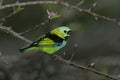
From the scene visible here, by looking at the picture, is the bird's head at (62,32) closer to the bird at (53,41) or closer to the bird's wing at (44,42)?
the bird at (53,41)

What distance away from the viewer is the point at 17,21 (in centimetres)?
1241

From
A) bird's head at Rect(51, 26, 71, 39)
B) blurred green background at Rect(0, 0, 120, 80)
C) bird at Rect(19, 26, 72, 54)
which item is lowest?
blurred green background at Rect(0, 0, 120, 80)

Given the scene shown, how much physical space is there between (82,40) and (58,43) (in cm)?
827

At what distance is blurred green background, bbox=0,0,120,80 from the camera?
31.4 feet

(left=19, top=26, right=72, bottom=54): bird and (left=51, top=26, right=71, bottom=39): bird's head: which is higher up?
(left=51, top=26, right=71, bottom=39): bird's head

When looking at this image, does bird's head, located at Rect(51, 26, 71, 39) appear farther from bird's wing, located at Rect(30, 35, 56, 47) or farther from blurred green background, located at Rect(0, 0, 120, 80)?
blurred green background, located at Rect(0, 0, 120, 80)

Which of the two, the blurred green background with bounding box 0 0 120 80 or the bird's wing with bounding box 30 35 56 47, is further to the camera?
the blurred green background with bounding box 0 0 120 80

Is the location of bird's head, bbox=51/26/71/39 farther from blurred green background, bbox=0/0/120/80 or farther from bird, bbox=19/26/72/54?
blurred green background, bbox=0/0/120/80

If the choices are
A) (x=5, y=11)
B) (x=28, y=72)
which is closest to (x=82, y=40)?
(x=5, y=11)

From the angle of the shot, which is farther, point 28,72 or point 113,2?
point 113,2

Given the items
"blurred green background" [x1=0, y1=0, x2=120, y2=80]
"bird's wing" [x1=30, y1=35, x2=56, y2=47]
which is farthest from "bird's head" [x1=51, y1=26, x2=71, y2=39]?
"blurred green background" [x1=0, y1=0, x2=120, y2=80]

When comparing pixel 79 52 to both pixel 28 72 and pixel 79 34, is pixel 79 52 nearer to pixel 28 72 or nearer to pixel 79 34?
pixel 79 34

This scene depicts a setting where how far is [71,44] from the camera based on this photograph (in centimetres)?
1209

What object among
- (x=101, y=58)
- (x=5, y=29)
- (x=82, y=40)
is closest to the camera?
(x=5, y=29)
